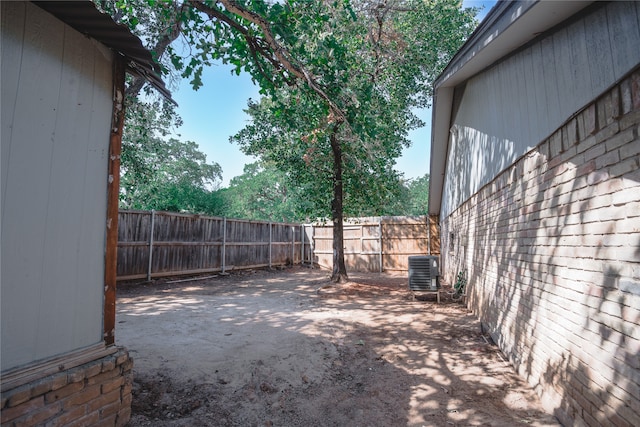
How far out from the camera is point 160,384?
3.21 m

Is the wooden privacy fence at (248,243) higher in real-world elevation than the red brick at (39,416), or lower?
higher

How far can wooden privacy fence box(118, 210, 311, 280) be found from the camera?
30.0 feet

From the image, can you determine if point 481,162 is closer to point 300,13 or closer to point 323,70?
point 323,70

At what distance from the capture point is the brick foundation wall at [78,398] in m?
1.85

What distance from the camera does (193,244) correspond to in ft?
36.0

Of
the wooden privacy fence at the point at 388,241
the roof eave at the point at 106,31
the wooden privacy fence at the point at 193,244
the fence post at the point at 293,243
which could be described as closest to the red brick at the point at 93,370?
the roof eave at the point at 106,31

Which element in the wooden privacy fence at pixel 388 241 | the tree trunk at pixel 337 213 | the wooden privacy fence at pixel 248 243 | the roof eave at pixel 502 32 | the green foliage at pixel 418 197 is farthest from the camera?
the green foliage at pixel 418 197

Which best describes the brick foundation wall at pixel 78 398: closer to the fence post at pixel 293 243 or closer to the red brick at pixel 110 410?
the red brick at pixel 110 410

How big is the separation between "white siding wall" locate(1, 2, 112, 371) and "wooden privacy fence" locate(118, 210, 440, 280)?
24.6 ft

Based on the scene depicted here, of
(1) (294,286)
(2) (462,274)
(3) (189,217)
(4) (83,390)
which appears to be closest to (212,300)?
(1) (294,286)

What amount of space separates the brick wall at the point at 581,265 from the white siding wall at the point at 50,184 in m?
3.71

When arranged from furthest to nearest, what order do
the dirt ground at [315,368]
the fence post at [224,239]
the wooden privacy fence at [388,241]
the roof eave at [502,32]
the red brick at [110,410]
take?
1. the wooden privacy fence at [388,241]
2. the fence post at [224,239]
3. the dirt ground at [315,368]
4. the roof eave at [502,32]
5. the red brick at [110,410]

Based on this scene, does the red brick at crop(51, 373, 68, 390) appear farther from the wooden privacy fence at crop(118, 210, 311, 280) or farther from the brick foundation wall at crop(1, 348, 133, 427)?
the wooden privacy fence at crop(118, 210, 311, 280)

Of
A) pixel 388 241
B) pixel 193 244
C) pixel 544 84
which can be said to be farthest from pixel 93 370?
pixel 388 241
